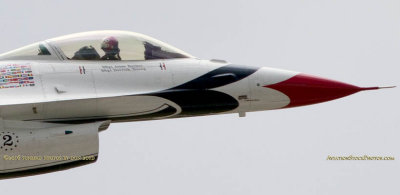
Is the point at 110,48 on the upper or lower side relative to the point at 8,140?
upper

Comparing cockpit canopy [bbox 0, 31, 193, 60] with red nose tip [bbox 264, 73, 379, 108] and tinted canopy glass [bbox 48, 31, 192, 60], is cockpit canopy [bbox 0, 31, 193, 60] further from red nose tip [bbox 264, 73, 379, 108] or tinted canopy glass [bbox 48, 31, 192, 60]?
red nose tip [bbox 264, 73, 379, 108]

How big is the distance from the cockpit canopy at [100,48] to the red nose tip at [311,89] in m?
2.37

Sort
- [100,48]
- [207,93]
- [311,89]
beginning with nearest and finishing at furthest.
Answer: [207,93] < [100,48] < [311,89]

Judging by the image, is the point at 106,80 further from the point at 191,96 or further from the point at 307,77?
the point at 307,77

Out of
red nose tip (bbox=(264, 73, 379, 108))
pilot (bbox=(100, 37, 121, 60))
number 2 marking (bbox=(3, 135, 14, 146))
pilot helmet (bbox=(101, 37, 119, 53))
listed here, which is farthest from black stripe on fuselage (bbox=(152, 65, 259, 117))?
number 2 marking (bbox=(3, 135, 14, 146))

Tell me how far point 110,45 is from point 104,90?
4.62ft

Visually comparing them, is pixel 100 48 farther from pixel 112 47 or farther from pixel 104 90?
pixel 104 90

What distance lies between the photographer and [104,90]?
74.3 feet

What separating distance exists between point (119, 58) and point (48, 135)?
2.49 metres

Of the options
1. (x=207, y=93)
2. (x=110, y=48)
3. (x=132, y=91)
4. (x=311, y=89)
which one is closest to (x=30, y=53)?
(x=110, y=48)

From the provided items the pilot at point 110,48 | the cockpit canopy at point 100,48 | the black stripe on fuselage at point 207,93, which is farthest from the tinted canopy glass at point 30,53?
the black stripe on fuselage at point 207,93

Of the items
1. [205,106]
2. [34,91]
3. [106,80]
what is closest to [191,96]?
[205,106]

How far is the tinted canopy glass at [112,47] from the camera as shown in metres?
23.3

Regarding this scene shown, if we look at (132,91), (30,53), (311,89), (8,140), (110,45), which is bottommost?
(8,140)
